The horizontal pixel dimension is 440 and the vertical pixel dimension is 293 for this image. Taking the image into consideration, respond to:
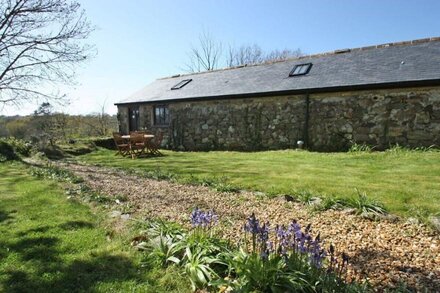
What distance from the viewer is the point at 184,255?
316cm

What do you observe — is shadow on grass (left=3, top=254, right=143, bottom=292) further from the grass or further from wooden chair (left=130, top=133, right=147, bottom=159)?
wooden chair (left=130, top=133, right=147, bottom=159)

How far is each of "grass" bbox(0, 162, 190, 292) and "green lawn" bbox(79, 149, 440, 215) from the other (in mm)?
3162

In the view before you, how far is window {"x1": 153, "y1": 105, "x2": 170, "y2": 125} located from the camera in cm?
1773

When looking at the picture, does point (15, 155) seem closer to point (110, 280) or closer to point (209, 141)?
point (209, 141)

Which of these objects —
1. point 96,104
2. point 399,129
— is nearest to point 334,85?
point 399,129

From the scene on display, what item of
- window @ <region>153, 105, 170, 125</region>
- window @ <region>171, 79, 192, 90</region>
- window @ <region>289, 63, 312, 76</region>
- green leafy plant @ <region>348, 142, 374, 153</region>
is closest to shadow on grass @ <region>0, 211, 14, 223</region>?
green leafy plant @ <region>348, 142, 374, 153</region>

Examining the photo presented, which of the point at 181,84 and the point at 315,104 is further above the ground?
the point at 181,84

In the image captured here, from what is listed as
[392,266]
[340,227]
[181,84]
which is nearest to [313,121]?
[340,227]

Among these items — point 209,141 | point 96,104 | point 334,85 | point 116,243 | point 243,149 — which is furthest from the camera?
point 96,104

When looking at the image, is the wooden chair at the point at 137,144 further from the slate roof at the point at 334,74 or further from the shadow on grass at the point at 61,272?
the shadow on grass at the point at 61,272

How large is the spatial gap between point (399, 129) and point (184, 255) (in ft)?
33.9

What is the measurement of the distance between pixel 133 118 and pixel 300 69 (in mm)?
10628

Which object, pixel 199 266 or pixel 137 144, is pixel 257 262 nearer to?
pixel 199 266

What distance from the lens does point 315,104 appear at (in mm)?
12547
